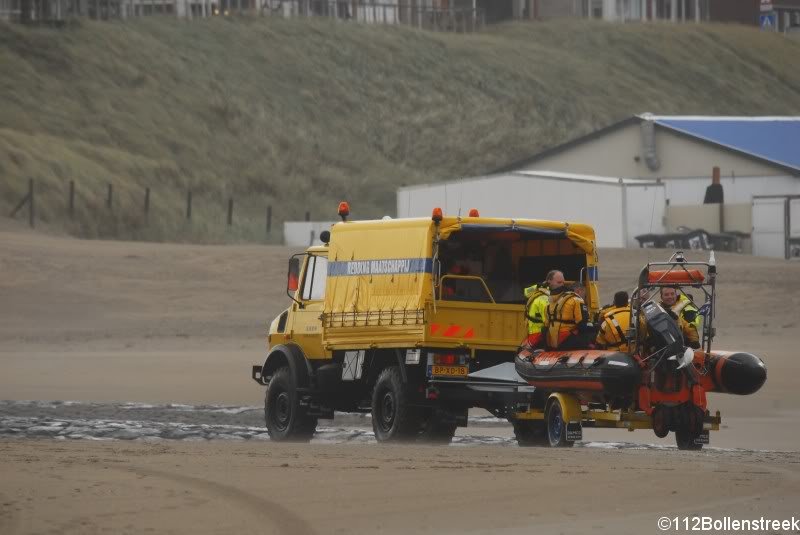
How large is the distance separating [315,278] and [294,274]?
23 centimetres

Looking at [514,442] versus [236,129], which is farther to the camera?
[236,129]

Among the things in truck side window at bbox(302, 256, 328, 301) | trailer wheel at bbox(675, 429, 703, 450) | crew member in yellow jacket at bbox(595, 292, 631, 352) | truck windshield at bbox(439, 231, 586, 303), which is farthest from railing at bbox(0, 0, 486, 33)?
trailer wheel at bbox(675, 429, 703, 450)

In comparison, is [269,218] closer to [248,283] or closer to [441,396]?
[248,283]

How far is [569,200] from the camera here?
46.0 metres

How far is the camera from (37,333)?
30.1 metres

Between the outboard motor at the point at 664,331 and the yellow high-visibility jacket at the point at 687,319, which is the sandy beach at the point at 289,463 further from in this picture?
the yellow high-visibility jacket at the point at 687,319

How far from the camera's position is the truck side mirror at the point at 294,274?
18.7 meters

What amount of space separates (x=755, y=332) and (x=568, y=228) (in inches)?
501

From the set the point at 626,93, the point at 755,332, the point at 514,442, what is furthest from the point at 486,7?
the point at 514,442

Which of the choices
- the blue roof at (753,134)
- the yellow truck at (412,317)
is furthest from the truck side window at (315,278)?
the blue roof at (753,134)

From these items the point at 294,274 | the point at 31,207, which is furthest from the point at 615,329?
the point at 31,207

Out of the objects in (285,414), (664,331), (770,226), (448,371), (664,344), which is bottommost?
(285,414)

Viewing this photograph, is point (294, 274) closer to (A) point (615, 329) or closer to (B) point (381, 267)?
(B) point (381, 267)

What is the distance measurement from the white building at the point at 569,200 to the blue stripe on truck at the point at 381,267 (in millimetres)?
26051
